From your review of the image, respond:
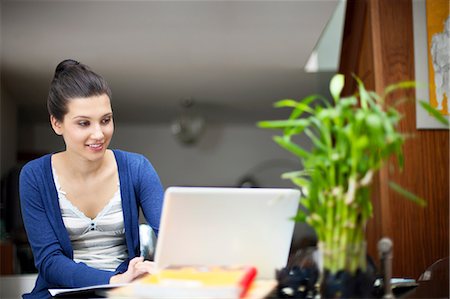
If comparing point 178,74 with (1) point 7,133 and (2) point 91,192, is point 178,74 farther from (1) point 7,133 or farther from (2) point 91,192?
(2) point 91,192

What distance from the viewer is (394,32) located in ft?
10.4

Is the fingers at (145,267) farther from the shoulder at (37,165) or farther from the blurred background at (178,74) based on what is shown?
the blurred background at (178,74)

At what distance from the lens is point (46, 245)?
2.17 meters

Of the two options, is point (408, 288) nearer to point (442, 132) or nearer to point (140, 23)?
point (442, 132)

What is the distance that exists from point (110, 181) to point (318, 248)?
1.14 m

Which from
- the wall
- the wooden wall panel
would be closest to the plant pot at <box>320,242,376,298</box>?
the wooden wall panel

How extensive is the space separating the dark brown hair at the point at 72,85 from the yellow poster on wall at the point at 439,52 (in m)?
1.55

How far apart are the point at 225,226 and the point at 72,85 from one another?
0.96 meters

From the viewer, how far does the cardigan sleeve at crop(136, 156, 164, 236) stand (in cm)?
229

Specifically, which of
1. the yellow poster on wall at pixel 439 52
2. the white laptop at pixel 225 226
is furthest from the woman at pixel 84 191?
the yellow poster on wall at pixel 439 52

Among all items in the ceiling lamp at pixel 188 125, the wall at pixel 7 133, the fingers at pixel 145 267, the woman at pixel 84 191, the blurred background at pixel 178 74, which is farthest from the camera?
the ceiling lamp at pixel 188 125

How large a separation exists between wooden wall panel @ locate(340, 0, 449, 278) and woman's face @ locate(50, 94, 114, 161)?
137cm

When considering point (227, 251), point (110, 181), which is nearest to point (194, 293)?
point (227, 251)

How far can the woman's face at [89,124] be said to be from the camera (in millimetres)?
2240
